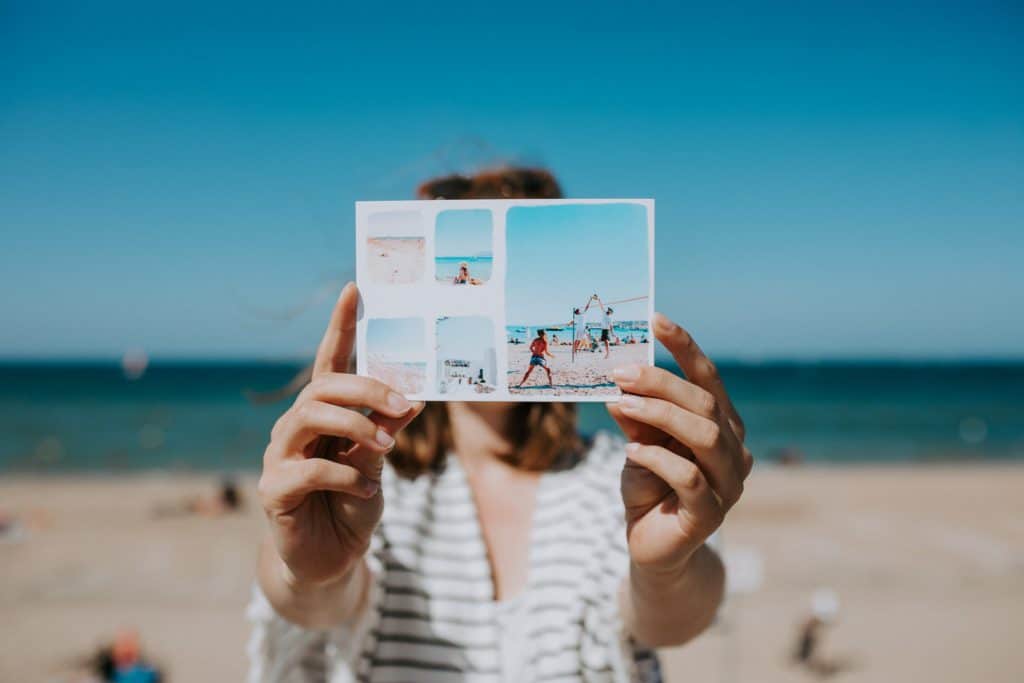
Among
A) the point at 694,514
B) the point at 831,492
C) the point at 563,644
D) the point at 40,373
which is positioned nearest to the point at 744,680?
the point at 563,644

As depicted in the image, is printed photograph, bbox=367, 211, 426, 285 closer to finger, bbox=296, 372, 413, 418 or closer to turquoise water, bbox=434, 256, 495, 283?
turquoise water, bbox=434, 256, 495, 283

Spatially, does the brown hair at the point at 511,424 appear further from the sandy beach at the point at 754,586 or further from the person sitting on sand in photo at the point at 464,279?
the sandy beach at the point at 754,586

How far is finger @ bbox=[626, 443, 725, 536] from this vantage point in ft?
4.69

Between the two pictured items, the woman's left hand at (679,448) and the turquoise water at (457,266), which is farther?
the turquoise water at (457,266)

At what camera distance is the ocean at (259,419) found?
25922 millimetres

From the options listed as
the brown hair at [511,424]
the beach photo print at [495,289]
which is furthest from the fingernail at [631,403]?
the brown hair at [511,424]

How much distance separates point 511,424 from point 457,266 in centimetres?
109

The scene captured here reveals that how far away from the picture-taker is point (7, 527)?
465 inches

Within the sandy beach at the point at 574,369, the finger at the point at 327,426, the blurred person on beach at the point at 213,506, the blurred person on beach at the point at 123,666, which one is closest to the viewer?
the finger at the point at 327,426

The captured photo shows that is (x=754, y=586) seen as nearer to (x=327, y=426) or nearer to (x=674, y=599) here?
(x=674, y=599)

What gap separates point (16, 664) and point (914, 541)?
→ 12.6 metres

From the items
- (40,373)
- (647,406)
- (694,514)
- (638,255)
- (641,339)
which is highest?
(638,255)

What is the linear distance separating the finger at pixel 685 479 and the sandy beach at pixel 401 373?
472 millimetres

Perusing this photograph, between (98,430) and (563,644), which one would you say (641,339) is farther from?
(98,430)
